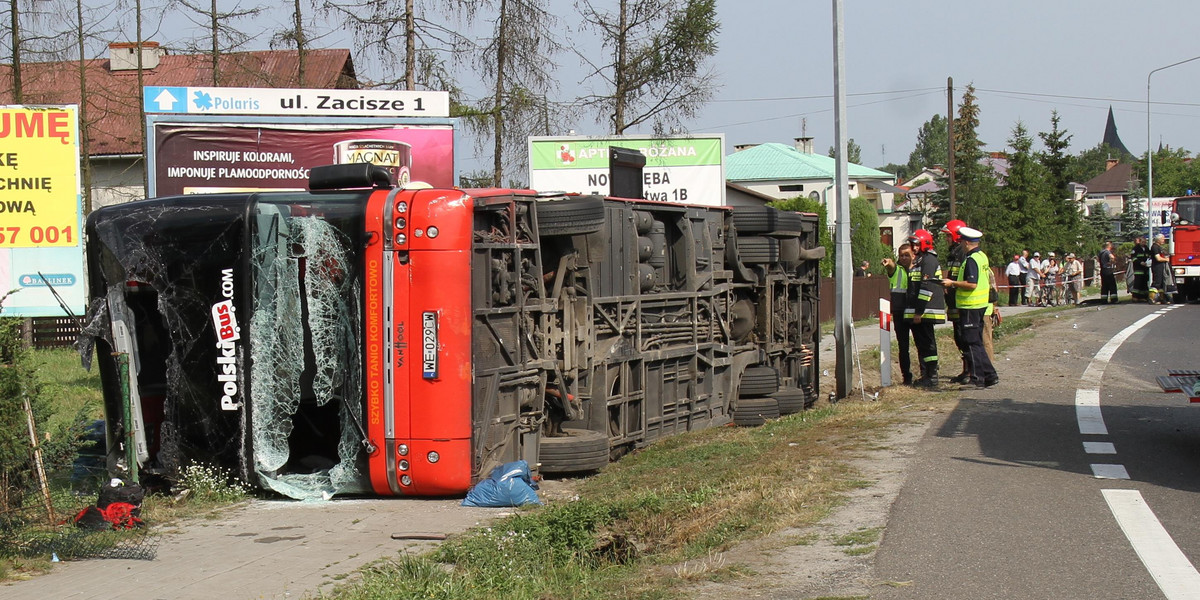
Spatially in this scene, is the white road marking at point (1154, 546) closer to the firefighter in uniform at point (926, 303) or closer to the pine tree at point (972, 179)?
the firefighter in uniform at point (926, 303)

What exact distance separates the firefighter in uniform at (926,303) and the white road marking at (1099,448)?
13.7ft

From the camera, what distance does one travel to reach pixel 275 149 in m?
17.1

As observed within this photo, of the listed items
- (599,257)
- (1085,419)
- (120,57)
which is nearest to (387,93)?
(599,257)

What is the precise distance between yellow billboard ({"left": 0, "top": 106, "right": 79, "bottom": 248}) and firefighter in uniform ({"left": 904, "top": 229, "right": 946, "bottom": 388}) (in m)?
8.83

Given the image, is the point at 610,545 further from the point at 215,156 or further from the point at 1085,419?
the point at 215,156

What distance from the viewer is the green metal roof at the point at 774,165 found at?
260 ft

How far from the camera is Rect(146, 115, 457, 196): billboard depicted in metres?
16.8

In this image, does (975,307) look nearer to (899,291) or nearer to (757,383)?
(899,291)

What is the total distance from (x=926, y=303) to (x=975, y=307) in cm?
64

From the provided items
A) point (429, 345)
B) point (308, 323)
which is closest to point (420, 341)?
point (429, 345)

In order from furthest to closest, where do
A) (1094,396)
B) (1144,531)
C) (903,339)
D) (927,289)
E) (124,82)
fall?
(124,82) < (903,339) < (927,289) < (1094,396) < (1144,531)

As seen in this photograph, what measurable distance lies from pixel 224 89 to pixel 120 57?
20.2m

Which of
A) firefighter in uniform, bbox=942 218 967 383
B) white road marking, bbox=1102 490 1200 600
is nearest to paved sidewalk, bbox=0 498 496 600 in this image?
white road marking, bbox=1102 490 1200 600

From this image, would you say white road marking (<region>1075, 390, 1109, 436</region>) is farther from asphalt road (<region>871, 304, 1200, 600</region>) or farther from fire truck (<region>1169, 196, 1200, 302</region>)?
fire truck (<region>1169, 196, 1200, 302</region>)
